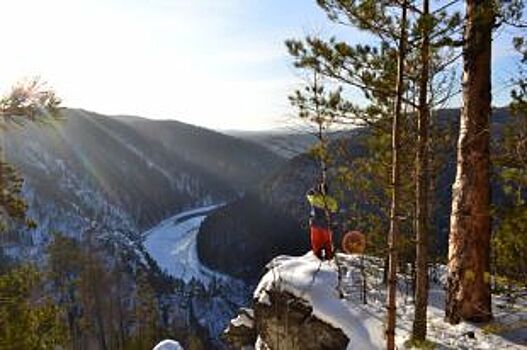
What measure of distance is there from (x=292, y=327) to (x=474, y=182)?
19.2ft

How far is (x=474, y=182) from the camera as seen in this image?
Answer: 9.83 meters

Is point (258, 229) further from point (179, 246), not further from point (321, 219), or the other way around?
point (321, 219)

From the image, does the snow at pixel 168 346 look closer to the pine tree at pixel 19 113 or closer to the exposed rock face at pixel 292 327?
the exposed rock face at pixel 292 327

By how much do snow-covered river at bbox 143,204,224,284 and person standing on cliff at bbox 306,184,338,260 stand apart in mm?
100915

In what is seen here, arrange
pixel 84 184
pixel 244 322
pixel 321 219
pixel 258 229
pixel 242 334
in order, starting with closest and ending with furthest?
pixel 321 219
pixel 242 334
pixel 244 322
pixel 258 229
pixel 84 184

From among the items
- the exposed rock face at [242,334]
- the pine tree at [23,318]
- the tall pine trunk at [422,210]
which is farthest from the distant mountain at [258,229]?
the pine tree at [23,318]

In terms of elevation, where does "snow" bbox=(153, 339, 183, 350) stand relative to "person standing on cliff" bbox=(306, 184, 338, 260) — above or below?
below

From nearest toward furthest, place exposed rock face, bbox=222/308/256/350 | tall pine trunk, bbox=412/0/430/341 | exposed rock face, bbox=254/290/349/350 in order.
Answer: tall pine trunk, bbox=412/0/430/341 → exposed rock face, bbox=254/290/349/350 → exposed rock face, bbox=222/308/256/350

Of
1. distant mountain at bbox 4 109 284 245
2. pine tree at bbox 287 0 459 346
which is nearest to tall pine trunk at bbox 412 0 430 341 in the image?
pine tree at bbox 287 0 459 346

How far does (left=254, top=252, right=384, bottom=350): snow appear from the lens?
479 inches

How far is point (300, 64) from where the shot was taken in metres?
10.4

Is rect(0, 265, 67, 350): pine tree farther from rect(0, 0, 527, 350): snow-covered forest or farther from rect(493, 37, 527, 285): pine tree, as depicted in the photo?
rect(493, 37, 527, 285): pine tree

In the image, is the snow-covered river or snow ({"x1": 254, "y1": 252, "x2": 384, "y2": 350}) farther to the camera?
the snow-covered river

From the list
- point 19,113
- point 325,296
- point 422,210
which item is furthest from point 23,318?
point 422,210
